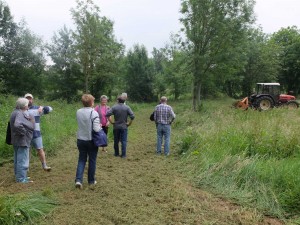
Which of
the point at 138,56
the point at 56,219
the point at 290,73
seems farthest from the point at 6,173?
the point at 290,73

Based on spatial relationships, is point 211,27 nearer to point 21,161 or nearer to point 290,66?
point 21,161

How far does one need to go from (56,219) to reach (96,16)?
2015 centimetres

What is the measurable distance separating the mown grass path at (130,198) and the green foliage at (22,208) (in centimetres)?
16

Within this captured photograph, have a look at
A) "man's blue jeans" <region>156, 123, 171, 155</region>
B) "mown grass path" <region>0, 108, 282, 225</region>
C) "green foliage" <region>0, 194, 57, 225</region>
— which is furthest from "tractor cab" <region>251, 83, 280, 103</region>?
"green foliage" <region>0, 194, 57, 225</region>

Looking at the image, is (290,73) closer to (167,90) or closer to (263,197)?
(167,90)

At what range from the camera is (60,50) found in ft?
107

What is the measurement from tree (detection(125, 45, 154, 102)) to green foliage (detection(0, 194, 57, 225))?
111 ft

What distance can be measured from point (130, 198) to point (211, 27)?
17897 millimetres

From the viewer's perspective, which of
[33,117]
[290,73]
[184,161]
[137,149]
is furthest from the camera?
[290,73]

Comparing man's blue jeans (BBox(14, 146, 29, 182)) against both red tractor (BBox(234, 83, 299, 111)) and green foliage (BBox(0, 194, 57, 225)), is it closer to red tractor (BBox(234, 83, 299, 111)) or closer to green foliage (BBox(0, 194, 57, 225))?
green foliage (BBox(0, 194, 57, 225))

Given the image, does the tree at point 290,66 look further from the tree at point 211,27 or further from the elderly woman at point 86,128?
the elderly woman at point 86,128

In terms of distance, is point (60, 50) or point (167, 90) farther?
point (167, 90)

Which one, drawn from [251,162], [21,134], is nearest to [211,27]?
[251,162]

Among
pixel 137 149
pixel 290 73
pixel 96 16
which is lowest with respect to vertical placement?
pixel 137 149
